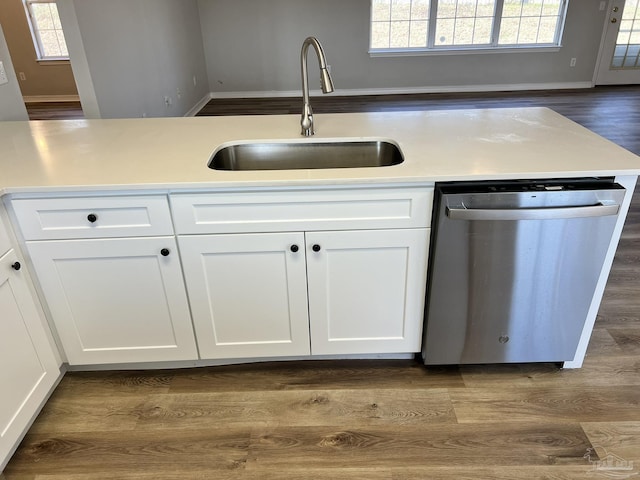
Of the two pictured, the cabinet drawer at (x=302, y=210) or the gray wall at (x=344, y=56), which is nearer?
the cabinet drawer at (x=302, y=210)

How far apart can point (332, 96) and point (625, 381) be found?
19.2 feet

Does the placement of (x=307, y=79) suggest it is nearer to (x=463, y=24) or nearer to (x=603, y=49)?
(x=463, y=24)

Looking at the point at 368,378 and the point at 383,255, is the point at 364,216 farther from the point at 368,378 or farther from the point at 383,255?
the point at 368,378

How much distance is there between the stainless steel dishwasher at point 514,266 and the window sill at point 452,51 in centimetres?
585

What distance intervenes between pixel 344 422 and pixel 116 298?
958 mm

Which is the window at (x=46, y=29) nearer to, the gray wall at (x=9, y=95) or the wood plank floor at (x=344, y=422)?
the gray wall at (x=9, y=95)


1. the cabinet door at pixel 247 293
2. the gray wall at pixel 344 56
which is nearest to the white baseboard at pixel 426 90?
the gray wall at pixel 344 56

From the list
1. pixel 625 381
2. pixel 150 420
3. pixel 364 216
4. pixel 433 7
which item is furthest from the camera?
pixel 433 7

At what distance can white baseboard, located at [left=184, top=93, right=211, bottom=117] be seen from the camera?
5793 mm

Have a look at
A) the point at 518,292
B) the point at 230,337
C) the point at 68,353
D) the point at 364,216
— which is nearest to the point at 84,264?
the point at 68,353

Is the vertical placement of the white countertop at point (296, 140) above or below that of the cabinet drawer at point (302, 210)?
above

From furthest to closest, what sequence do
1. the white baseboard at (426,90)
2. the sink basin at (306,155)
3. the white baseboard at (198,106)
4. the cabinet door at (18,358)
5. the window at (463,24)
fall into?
the white baseboard at (426,90) < the window at (463,24) < the white baseboard at (198,106) < the sink basin at (306,155) < the cabinet door at (18,358)

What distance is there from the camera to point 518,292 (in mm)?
1596

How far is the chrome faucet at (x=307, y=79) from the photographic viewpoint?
159cm
